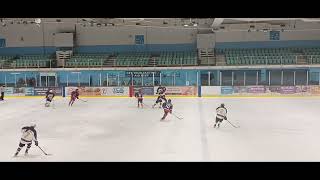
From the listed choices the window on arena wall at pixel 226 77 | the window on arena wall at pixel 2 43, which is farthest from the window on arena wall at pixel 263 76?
the window on arena wall at pixel 2 43

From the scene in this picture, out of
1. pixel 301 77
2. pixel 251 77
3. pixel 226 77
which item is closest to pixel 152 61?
pixel 226 77

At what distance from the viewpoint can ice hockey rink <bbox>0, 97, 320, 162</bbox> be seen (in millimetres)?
9086

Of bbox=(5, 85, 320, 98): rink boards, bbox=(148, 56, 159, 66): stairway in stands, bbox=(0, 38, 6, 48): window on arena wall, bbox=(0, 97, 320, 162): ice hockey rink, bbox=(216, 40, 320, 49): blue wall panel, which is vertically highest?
bbox=(0, 38, 6, 48): window on arena wall

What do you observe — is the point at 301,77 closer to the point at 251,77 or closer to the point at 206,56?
the point at 251,77

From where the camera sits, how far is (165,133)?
1209 centimetres

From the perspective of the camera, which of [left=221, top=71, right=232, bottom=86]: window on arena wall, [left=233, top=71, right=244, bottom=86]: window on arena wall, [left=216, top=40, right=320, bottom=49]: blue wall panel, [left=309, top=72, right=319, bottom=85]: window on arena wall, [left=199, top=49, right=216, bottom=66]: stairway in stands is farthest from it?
[left=199, top=49, right=216, bottom=66]: stairway in stands

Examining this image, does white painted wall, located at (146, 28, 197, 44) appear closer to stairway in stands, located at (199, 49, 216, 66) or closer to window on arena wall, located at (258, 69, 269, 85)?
stairway in stands, located at (199, 49, 216, 66)

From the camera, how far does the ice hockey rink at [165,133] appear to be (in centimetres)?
909

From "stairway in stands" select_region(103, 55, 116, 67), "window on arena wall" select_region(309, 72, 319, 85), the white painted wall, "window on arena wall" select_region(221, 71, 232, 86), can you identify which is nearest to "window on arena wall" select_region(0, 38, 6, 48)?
"stairway in stands" select_region(103, 55, 116, 67)
